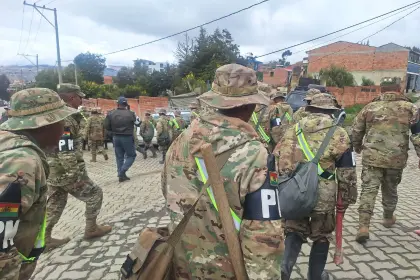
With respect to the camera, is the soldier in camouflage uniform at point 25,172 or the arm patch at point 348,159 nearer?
the soldier in camouflage uniform at point 25,172

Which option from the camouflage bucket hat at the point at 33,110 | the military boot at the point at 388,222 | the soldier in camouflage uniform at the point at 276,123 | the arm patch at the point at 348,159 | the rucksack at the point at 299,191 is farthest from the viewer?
the soldier in camouflage uniform at the point at 276,123

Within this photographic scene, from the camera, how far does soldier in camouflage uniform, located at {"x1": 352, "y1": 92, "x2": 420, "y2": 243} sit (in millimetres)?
4184

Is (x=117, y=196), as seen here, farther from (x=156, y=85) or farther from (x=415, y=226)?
(x=156, y=85)

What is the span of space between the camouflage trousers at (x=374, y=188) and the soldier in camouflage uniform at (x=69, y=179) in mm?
3520

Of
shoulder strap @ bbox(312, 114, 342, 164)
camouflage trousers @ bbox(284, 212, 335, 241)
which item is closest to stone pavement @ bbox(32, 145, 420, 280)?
camouflage trousers @ bbox(284, 212, 335, 241)

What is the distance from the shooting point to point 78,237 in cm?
444

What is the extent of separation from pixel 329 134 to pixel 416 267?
2032mm

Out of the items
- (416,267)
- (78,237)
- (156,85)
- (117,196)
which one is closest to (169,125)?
(117,196)

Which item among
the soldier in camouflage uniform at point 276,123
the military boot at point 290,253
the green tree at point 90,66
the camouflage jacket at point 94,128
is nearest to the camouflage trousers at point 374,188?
the military boot at point 290,253

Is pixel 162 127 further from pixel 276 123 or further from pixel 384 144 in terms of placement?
pixel 384 144

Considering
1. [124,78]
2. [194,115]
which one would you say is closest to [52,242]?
[194,115]

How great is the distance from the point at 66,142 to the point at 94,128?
6.82 m

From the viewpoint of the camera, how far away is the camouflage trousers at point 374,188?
4.25 metres

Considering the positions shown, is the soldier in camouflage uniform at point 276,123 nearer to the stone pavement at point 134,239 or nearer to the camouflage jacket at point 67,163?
the stone pavement at point 134,239
